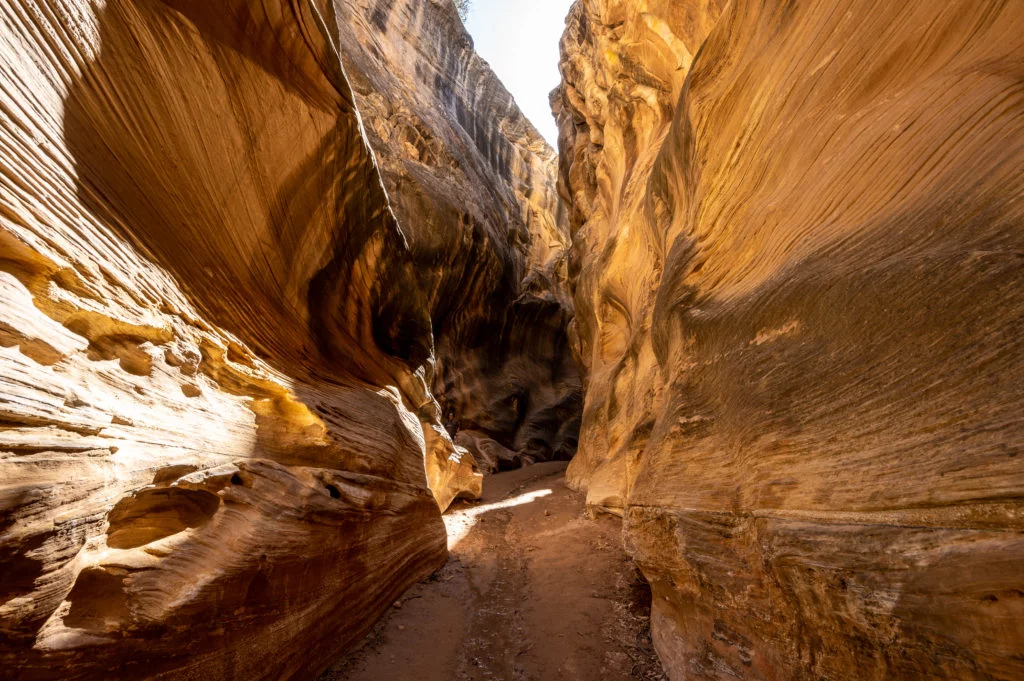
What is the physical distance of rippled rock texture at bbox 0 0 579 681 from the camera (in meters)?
2.39

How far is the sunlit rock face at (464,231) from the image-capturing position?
20031 millimetres

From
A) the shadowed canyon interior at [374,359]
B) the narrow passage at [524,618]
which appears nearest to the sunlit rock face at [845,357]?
the shadowed canyon interior at [374,359]

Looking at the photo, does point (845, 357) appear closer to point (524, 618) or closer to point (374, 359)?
point (524, 618)

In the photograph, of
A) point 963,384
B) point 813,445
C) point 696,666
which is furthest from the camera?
point 696,666

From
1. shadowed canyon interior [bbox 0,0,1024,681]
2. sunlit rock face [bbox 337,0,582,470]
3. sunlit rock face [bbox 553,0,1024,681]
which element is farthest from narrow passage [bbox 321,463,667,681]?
sunlit rock face [bbox 337,0,582,470]

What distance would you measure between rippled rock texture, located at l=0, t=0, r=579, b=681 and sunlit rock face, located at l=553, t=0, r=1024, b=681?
10.8ft

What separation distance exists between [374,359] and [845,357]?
6333 mm

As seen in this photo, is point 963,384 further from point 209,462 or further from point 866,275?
point 209,462

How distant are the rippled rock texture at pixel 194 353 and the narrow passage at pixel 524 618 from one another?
A: 0.49 metres

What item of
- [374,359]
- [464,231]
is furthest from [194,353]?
[464,231]

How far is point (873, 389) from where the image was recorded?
2607 millimetres

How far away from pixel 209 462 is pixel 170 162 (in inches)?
104

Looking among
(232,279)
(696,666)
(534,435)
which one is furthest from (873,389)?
(534,435)

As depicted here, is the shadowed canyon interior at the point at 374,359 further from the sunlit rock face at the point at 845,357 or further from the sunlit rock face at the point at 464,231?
the sunlit rock face at the point at 464,231
